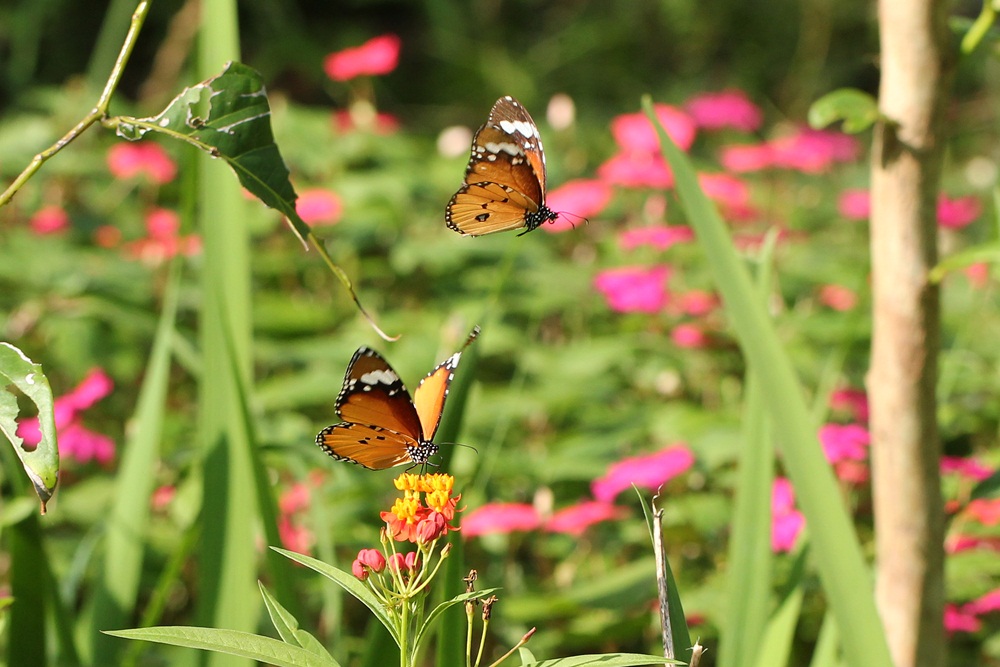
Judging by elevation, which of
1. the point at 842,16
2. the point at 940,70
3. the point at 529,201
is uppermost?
the point at 842,16

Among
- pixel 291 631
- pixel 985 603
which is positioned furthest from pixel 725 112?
pixel 291 631

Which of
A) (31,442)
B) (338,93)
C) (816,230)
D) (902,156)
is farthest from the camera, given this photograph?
(338,93)

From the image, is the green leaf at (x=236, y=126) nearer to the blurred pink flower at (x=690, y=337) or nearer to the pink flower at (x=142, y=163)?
the blurred pink flower at (x=690, y=337)

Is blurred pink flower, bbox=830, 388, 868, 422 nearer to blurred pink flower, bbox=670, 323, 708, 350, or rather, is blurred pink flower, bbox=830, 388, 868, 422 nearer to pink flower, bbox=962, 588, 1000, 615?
blurred pink flower, bbox=670, 323, 708, 350

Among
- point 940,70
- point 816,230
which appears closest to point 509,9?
point 816,230

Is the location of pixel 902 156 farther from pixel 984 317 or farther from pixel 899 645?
pixel 984 317

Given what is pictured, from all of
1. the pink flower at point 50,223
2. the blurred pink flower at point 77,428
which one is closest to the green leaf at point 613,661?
the blurred pink flower at point 77,428

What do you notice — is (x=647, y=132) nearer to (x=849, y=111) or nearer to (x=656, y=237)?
(x=656, y=237)
